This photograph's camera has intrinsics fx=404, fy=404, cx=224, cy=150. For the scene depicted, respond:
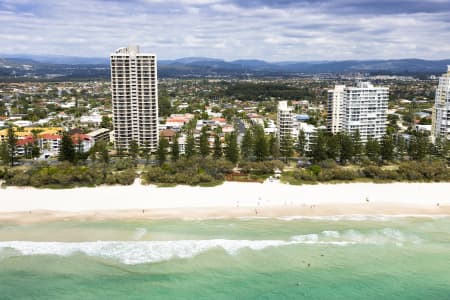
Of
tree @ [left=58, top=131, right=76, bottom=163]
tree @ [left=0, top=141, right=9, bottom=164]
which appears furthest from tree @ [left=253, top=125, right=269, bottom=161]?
tree @ [left=0, top=141, right=9, bottom=164]

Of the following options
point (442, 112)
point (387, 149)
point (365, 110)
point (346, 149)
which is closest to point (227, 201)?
point (346, 149)

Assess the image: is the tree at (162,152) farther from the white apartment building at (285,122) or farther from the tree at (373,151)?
the tree at (373,151)

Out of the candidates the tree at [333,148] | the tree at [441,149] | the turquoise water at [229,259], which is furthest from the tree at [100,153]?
the tree at [441,149]

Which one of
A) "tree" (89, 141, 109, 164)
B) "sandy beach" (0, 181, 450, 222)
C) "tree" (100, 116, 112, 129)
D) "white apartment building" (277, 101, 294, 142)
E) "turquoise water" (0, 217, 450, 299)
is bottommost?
"turquoise water" (0, 217, 450, 299)

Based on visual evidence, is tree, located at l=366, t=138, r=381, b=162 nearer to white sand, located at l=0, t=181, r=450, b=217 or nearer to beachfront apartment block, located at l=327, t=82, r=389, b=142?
white sand, located at l=0, t=181, r=450, b=217

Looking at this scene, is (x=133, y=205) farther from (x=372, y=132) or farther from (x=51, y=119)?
(x=51, y=119)

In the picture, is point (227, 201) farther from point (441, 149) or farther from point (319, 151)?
point (441, 149)
